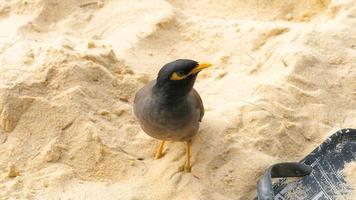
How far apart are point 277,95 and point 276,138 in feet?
1.36

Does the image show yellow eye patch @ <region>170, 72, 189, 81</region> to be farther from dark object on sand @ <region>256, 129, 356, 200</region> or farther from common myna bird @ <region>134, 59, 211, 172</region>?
dark object on sand @ <region>256, 129, 356, 200</region>

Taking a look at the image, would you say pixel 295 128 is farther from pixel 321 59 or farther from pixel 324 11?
pixel 324 11

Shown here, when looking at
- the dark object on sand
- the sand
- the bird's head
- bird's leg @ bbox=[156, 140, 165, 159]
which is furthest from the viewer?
bird's leg @ bbox=[156, 140, 165, 159]

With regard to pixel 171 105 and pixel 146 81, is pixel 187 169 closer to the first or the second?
pixel 171 105

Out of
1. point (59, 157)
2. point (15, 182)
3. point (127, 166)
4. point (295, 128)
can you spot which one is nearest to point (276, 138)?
point (295, 128)

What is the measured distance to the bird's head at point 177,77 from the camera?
322 cm

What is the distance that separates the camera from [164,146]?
12.6ft

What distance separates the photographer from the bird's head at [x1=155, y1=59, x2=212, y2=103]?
3223 mm

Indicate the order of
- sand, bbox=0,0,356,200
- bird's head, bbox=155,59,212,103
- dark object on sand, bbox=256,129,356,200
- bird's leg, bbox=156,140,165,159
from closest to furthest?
bird's head, bbox=155,59,212,103 < dark object on sand, bbox=256,129,356,200 < sand, bbox=0,0,356,200 < bird's leg, bbox=156,140,165,159

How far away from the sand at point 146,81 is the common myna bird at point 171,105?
302 millimetres

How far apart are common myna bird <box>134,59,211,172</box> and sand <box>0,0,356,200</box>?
302 millimetres

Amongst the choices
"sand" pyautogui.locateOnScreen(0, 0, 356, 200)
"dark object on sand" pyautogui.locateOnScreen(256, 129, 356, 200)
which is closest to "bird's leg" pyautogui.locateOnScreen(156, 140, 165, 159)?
"sand" pyautogui.locateOnScreen(0, 0, 356, 200)

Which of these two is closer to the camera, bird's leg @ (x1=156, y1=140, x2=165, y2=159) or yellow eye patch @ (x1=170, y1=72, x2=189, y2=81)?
yellow eye patch @ (x1=170, y1=72, x2=189, y2=81)

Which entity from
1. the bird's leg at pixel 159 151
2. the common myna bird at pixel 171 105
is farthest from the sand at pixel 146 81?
the common myna bird at pixel 171 105
